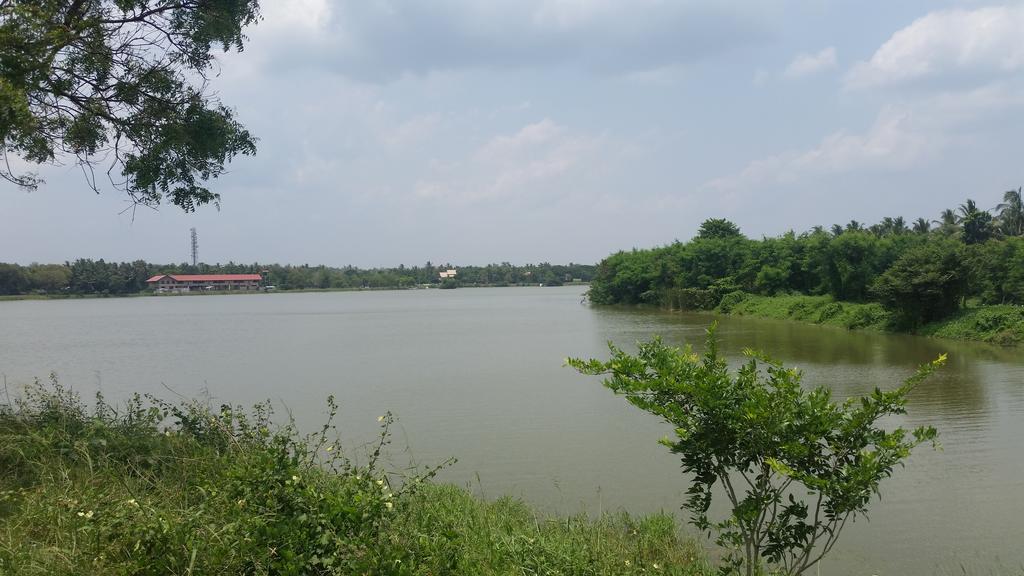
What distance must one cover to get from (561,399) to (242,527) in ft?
37.2

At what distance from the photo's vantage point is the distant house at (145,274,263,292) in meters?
107

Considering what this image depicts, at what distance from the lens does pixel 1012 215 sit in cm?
4938

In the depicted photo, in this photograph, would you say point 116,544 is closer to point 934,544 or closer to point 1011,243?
point 934,544

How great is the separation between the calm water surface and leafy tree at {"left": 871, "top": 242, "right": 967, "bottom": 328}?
56.2 inches

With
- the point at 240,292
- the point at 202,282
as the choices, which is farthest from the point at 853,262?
the point at 240,292

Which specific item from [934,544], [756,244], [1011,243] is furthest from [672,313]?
A: [934,544]

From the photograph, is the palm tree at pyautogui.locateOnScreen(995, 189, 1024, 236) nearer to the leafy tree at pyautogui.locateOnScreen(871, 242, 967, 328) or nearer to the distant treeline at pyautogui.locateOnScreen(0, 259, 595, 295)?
the leafy tree at pyautogui.locateOnScreen(871, 242, 967, 328)

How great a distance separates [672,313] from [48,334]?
123 ft

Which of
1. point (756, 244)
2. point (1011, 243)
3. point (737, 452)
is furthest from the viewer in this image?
point (756, 244)

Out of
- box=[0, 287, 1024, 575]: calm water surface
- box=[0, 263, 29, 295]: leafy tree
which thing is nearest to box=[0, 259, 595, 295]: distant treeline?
box=[0, 263, 29, 295]: leafy tree

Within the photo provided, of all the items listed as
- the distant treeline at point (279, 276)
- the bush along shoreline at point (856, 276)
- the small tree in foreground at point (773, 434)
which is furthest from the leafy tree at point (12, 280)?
the small tree in foreground at point (773, 434)

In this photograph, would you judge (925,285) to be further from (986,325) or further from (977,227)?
(977,227)

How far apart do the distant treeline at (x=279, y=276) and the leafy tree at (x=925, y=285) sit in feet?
297

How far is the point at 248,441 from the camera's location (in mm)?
5770
